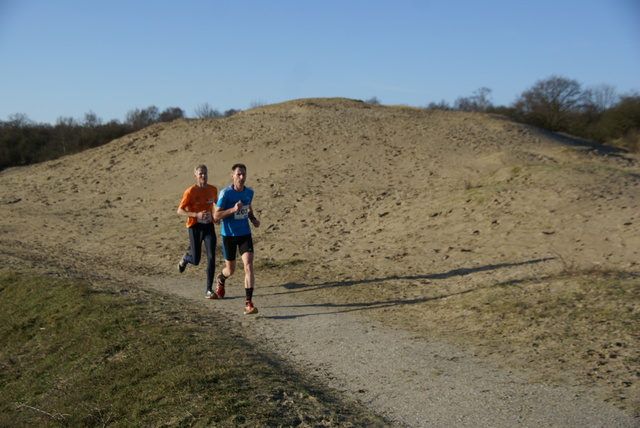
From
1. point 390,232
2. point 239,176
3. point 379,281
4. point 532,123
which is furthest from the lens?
point 532,123

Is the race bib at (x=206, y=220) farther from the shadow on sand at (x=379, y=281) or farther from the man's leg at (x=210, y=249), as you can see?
the shadow on sand at (x=379, y=281)

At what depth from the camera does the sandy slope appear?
5.34m

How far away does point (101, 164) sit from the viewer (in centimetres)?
2358

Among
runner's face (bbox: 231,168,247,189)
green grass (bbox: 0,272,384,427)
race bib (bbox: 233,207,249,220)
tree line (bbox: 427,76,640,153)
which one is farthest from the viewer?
tree line (bbox: 427,76,640,153)

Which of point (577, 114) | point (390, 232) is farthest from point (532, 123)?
point (390, 232)

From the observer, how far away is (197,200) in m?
8.66

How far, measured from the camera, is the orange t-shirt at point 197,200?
339 inches

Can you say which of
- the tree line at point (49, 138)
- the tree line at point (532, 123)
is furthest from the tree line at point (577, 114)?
the tree line at point (49, 138)

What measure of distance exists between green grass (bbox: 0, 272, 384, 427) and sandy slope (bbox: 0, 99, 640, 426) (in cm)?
54

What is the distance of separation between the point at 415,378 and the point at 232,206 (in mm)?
3657

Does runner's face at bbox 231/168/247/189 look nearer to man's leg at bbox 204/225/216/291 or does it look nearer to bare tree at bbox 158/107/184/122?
man's leg at bbox 204/225/216/291

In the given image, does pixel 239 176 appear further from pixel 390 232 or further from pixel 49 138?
pixel 49 138

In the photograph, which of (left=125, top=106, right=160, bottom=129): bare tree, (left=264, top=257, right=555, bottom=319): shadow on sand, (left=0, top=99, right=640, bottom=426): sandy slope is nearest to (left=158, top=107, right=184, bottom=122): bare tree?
(left=125, top=106, right=160, bottom=129): bare tree

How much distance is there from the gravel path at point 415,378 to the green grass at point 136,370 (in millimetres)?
309
